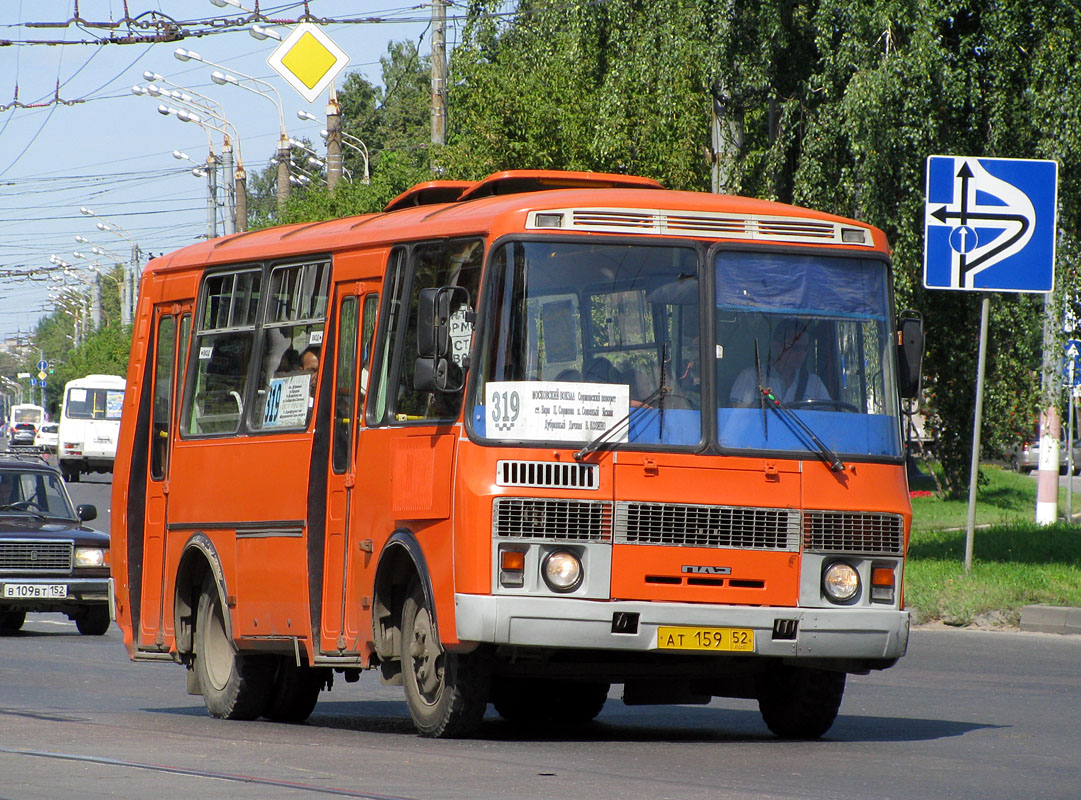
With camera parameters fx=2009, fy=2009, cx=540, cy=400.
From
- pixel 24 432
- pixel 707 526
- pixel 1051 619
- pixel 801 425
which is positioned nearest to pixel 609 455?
pixel 707 526

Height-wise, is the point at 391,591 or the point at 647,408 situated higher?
the point at 647,408

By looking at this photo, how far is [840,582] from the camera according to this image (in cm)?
979

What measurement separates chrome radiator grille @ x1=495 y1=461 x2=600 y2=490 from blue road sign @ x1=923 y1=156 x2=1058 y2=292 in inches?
374

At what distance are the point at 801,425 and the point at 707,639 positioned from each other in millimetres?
1181

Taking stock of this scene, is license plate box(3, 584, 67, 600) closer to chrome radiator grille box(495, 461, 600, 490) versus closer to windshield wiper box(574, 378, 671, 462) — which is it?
chrome radiator grille box(495, 461, 600, 490)

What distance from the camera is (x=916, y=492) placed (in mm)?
43156

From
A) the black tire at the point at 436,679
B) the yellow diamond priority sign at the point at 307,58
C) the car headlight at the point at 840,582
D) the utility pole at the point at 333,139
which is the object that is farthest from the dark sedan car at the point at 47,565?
the utility pole at the point at 333,139

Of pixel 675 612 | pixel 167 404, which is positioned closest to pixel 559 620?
pixel 675 612

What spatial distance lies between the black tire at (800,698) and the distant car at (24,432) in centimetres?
9979

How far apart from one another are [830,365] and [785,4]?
1260 centimetres

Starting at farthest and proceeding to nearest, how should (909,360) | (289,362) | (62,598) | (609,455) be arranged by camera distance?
1. (62,598)
2. (289,362)
3. (909,360)
4. (609,455)

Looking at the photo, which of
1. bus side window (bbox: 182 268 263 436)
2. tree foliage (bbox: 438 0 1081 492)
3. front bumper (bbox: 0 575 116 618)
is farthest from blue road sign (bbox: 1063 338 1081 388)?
bus side window (bbox: 182 268 263 436)

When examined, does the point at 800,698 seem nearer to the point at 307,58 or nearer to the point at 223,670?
the point at 223,670

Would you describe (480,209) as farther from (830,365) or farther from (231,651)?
(231,651)
